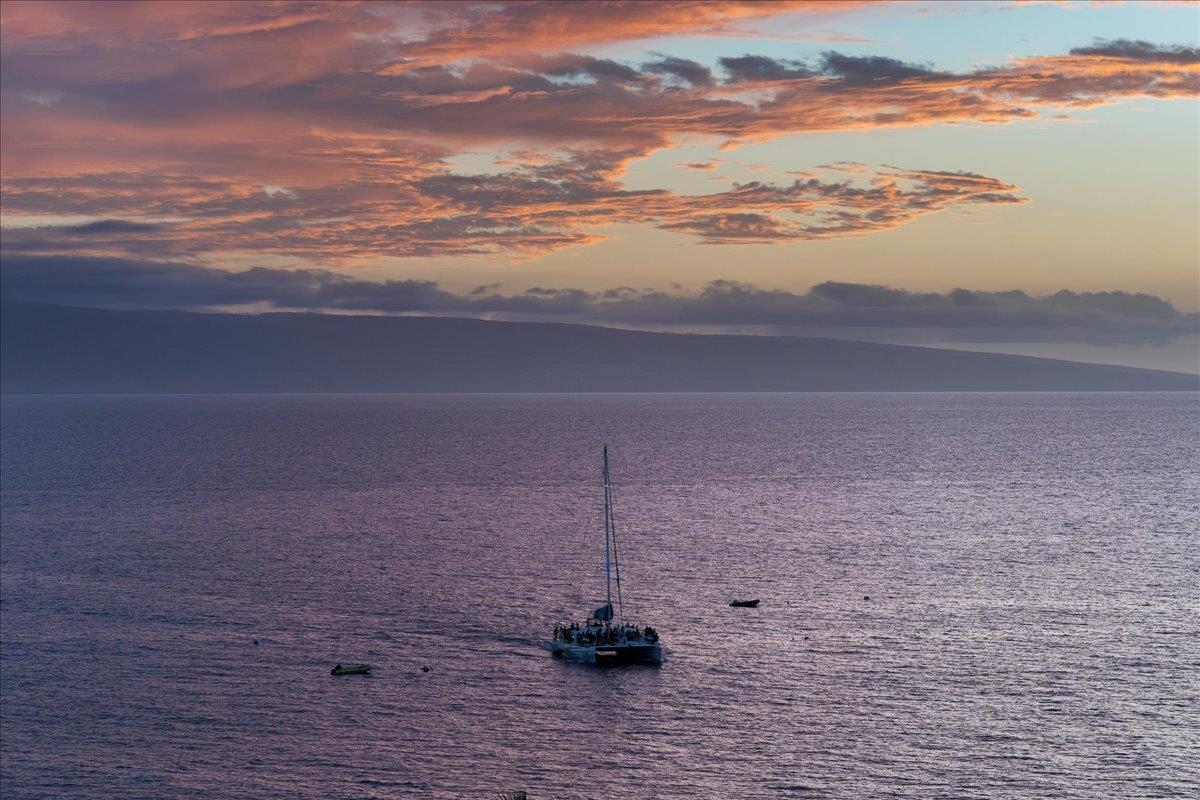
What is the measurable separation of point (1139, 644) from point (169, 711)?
70.0 meters

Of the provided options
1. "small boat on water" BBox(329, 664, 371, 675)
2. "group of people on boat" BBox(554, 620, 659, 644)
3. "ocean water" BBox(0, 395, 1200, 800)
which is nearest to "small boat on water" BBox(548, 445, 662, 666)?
"group of people on boat" BBox(554, 620, 659, 644)

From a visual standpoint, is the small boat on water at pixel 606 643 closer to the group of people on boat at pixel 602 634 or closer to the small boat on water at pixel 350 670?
the group of people on boat at pixel 602 634

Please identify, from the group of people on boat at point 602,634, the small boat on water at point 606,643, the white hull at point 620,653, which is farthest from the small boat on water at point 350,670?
the white hull at point 620,653

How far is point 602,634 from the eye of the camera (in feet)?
305

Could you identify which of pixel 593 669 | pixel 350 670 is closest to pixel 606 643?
pixel 593 669

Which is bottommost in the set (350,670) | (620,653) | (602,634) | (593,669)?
(593,669)

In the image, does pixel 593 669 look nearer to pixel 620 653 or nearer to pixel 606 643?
pixel 620 653

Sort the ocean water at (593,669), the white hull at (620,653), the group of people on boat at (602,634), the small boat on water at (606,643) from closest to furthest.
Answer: the ocean water at (593,669), the white hull at (620,653), the small boat on water at (606,643), the group of people on boat at (602,634)

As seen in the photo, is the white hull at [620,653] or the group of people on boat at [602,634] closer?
the white hull at [620,653]

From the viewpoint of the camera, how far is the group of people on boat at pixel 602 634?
9262 centimetres

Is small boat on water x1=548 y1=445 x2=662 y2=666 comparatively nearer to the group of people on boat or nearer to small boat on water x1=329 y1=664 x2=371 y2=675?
the group of people on boat

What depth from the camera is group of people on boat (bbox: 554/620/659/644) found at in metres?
92.6

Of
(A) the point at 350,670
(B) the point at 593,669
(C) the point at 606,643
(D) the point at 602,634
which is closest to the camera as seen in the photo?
(A) the point at 350,670

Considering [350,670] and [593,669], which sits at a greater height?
[350,670]
